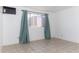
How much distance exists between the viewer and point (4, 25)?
4.04 m

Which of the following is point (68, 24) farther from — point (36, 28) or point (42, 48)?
point (42, 48)

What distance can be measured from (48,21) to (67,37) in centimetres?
145

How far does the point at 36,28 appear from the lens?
17.3 ft

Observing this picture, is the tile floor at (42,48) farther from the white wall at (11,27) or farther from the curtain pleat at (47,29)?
the curtain pleat at (47,29)

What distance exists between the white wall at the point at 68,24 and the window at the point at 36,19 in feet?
2.98

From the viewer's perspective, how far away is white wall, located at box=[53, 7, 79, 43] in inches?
173

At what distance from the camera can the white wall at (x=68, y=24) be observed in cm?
439

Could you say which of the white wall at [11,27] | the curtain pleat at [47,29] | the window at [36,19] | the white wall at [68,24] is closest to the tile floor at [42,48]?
the white wall at [11,27]

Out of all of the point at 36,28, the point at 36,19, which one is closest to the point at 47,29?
the point at 36,28

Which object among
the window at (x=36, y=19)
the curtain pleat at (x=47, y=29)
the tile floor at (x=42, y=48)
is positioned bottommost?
the tile floor at (x=42, y=48)

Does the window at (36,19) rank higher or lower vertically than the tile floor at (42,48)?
higher

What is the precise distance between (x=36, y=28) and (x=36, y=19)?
1.63 feet
